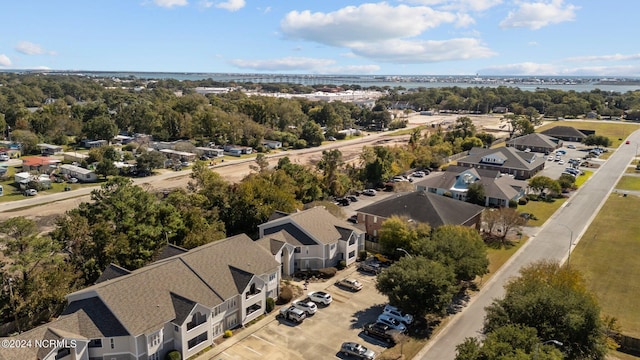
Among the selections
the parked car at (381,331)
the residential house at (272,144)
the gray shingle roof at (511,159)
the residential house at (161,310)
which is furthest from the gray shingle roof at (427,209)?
the residential house at (272,144)

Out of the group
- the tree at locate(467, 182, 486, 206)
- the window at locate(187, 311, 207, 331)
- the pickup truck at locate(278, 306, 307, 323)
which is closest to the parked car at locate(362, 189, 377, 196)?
the tree at locate(467, 182, 486, 206)

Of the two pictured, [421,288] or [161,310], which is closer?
[161,310]

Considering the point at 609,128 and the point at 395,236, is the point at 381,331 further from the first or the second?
the point at 609,128

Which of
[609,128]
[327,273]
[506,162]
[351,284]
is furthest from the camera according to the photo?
[609,128]

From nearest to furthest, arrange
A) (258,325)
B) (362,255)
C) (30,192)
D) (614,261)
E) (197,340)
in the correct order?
(197,340) → (258,325) → (362,255) → (614,261) → (30,192)

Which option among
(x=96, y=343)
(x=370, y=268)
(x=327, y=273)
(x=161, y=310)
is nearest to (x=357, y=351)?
(x=327, y=273)

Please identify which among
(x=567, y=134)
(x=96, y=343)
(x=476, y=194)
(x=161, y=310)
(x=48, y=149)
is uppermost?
(x=161, y=310)

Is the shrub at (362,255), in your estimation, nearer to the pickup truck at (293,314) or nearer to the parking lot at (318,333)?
the parking lot at (318,333)

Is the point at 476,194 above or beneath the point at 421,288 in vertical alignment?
beneath
